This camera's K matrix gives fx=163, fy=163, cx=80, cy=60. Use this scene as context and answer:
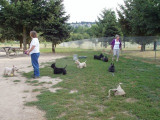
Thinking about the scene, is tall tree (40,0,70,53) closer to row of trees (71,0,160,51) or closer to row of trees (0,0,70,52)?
row of trees (0,0,70,52)

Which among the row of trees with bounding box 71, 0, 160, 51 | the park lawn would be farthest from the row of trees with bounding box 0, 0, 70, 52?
the park lawn

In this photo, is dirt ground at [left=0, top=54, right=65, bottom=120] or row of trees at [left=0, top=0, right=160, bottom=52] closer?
dirt ground at [left=0, top=54, right=65, bottom=120]

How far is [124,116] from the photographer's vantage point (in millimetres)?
3381

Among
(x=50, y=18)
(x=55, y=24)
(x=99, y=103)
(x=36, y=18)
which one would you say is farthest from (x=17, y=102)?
(x=55, y=24)

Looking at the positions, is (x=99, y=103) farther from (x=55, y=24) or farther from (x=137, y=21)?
(x=55, y=24)

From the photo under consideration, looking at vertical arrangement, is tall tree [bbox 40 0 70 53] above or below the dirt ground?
above

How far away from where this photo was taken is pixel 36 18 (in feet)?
62.2

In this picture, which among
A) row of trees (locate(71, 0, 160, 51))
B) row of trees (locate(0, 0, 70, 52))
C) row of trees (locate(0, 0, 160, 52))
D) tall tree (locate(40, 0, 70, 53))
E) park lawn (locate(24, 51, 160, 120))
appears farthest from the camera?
tall tree (locate(40, 0, 70, 53))

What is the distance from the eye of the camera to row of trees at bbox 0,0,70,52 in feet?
56.6

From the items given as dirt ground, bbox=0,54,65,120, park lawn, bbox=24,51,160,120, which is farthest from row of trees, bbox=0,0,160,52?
dirt ground, bbox=0,54,65,120

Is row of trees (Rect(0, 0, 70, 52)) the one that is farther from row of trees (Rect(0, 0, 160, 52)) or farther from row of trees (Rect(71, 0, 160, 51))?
row of trees (Rect(71, 0, 160, 51))

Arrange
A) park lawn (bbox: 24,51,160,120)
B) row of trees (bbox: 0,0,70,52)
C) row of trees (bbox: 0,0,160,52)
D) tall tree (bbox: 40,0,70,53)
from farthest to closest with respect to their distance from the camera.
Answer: tall tree (bbox: 40,0,70,53)
row of trees (bbox: 0,0,70,52)
row of trees (bbox: 0,0,160,52)
park lawn (bbox: 24,51,160,120)

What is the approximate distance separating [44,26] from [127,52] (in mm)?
10441

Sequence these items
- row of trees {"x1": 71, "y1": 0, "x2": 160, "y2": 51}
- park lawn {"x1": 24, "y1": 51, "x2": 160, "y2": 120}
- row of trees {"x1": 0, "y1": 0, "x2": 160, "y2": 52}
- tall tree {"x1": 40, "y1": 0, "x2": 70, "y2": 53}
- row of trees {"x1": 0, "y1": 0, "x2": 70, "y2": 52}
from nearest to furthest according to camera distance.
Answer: park lawn {"x1": 24, "y1": 51, "x2": 160, "y2": 120} → row of trees {"x1": 71, "y1": 0, "x2": 160, "y2": 51} → row of trees {"x1": 0, "y1": 0, "x2": 160, "y2": 52} → row of trees {"x1": 0, "y1": 0, "x2": 70, "y2": 52} → tall tree {"x1": 40, "y1": 0, "x2": 70, "y2": 53}
